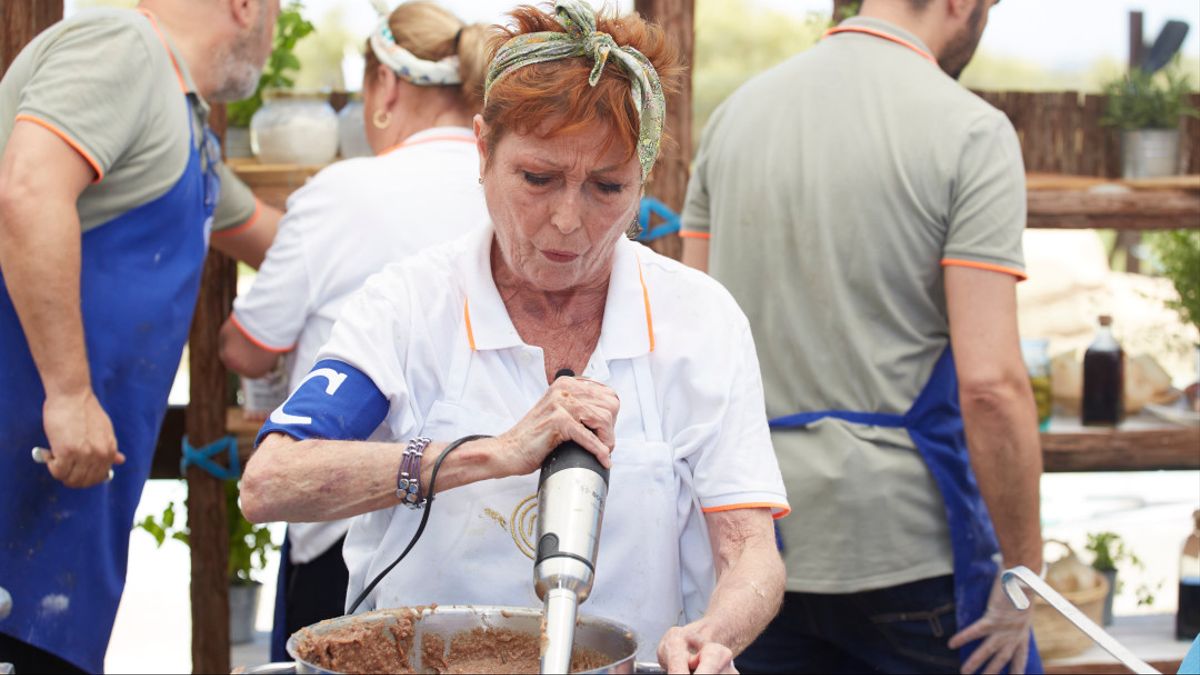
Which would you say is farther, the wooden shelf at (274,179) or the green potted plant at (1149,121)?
the green potted plant at (1149,121)

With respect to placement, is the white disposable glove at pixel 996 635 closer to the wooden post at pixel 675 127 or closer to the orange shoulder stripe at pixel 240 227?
the wooden post at pixel 675 127

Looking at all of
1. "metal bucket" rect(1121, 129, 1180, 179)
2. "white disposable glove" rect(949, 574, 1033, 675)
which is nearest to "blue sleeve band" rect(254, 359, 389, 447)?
"white disposable glove" rect(949, 574, 1033, 675)

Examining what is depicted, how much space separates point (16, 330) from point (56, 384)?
0.55 feet

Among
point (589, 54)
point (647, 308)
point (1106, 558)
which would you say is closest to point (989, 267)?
point (647, 308)

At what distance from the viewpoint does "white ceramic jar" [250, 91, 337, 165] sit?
3734mm

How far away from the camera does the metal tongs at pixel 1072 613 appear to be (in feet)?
4.62

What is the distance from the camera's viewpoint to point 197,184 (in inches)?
115

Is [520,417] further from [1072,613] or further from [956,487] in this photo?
[956,487]

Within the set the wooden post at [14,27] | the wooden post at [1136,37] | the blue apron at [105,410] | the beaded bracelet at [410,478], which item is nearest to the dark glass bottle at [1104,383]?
the wooden post at [1136,37]

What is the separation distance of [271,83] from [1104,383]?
270cm

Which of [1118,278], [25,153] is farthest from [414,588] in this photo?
[1118,278]

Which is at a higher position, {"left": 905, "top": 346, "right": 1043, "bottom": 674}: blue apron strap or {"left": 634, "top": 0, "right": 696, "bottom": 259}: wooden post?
{"left": 634, "top": 0, "right": 696, "bottom": 259}: wooden post

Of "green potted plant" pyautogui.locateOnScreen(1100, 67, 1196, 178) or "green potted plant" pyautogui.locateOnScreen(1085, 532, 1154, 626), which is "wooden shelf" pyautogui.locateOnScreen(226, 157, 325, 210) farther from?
"green potted plant" pyautogui.locateOnScreen(1085, 532, 1154, 626)

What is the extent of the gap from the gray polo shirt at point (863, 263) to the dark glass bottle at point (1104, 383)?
165cm
